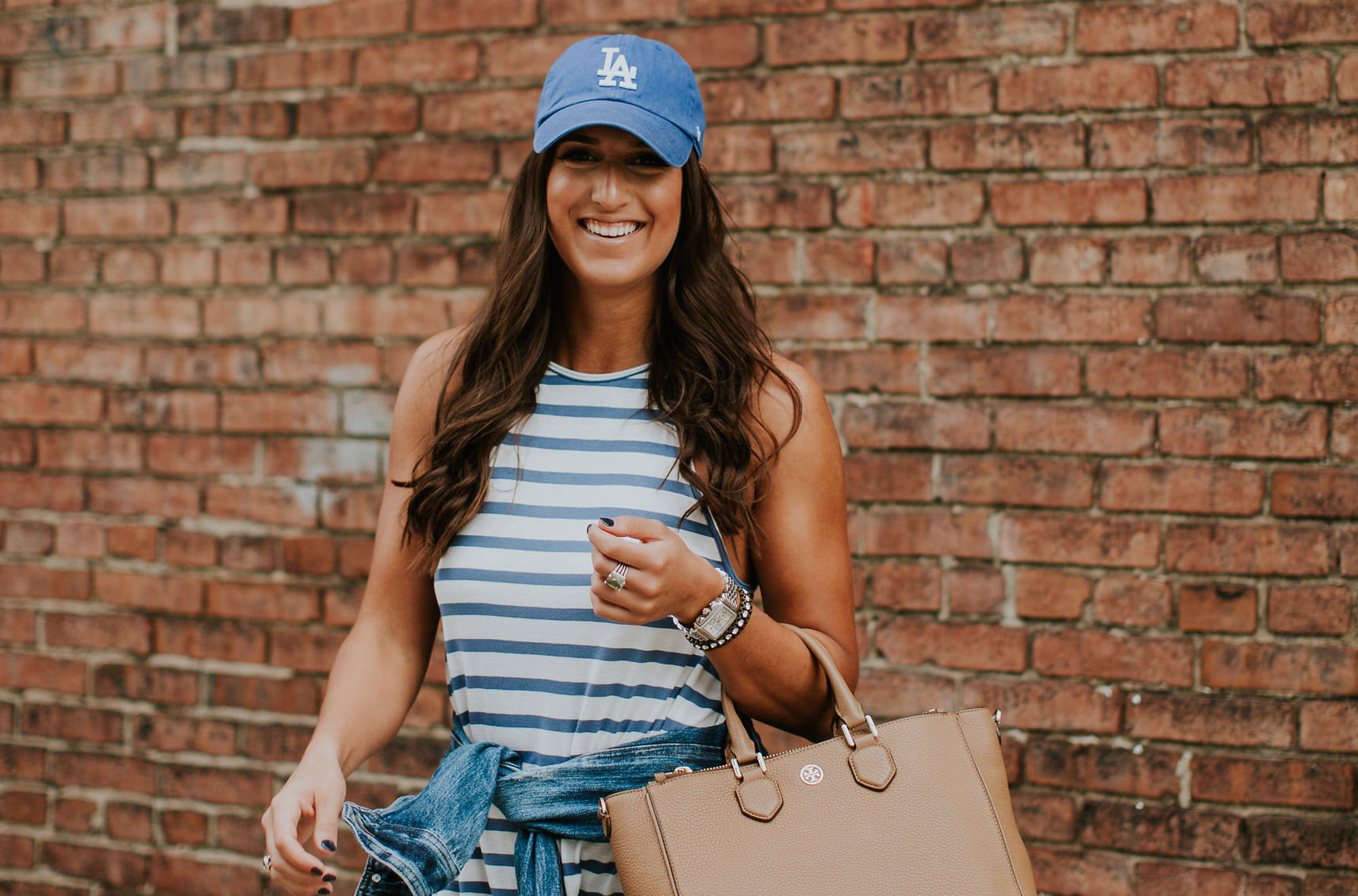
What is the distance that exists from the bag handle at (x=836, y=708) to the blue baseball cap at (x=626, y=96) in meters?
0.69

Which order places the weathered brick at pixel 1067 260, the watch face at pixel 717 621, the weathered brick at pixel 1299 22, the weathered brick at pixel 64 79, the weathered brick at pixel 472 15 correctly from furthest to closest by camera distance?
the weathered brick at pixel 64 79 → the weathered brick at pixel 472 15 → the weathered brick at pixel 1067 260 → the weathered brick at pixel 1299 22 → the watch face at pixel 717 621

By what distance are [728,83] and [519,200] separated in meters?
0.87

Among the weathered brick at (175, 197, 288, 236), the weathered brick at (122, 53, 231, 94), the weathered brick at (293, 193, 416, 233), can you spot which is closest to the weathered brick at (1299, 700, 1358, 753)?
the weathered brick at (293, 193, 416, 233)

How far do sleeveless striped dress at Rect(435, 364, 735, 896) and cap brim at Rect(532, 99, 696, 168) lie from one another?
38cm

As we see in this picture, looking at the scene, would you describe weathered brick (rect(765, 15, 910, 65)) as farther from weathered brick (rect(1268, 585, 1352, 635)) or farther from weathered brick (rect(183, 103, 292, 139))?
weathered brick (rect(1268, 585, 1352, 635))

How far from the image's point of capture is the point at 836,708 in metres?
1.29

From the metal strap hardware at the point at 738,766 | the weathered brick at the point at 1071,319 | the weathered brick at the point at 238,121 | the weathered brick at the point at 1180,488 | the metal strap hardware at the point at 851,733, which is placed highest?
the weathered brick at the point at 238,121

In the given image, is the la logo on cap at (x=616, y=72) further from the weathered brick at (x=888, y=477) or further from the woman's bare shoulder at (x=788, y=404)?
the weathered brick at (x=888, y=477)

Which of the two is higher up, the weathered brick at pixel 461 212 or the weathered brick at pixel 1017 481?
the weathered brick at pixel 461 212

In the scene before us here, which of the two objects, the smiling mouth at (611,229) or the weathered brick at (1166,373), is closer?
the smiling mouth at (611,229)

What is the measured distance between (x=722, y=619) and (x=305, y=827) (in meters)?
0.60

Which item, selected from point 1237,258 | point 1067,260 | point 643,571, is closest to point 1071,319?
point 1067,260

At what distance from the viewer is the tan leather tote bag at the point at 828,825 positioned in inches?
46.1

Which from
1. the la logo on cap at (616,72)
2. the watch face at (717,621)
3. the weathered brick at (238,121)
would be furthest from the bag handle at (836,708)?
the weathered brick at (238,121)
